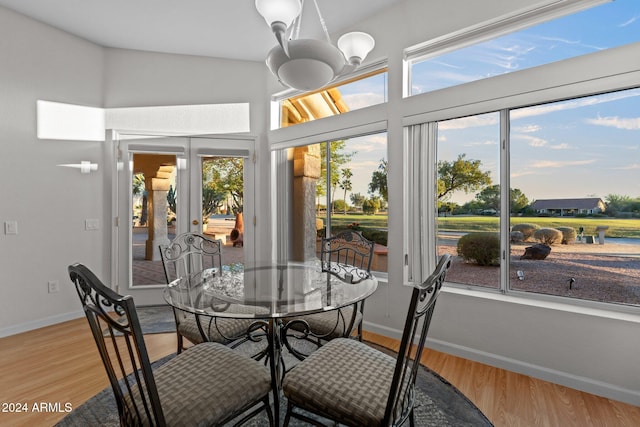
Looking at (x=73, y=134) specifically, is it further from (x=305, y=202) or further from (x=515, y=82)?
(x=515, y=82)

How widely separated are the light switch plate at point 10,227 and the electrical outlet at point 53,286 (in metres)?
0.61

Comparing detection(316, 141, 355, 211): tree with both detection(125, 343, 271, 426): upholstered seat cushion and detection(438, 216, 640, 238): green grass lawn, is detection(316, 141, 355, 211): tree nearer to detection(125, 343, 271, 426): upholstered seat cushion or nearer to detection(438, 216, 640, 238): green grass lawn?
detection(438, 216, 640, 238): green grass lawn

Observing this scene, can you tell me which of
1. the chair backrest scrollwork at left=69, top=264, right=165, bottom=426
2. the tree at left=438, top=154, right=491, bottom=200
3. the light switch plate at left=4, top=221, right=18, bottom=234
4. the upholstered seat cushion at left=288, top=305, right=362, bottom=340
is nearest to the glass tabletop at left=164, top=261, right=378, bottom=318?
the upholstered seat cushion at left=288, top=305, right=362, bottom=340

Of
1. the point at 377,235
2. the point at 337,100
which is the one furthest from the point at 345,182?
the point at 337,100

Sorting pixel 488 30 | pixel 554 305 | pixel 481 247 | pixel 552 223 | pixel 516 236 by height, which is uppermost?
pixel 488 30

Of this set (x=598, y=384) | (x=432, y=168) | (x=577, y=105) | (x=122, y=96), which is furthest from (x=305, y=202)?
(x=598, y=384)

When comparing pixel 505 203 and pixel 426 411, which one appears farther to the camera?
pixel 505 203

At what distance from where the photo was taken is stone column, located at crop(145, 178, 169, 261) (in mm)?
3994

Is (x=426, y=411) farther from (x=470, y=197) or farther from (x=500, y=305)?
(x=470, y=197)

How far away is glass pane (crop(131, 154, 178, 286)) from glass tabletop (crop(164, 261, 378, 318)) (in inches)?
68.8

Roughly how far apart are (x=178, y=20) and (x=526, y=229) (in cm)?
369

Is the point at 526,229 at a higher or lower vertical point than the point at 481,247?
higher

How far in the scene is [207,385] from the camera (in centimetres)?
138

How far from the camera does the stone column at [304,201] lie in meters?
4.04
